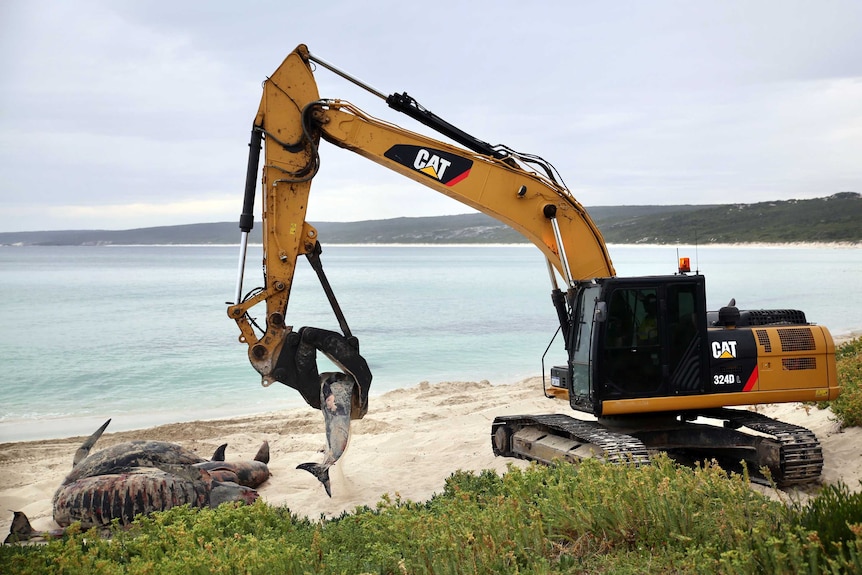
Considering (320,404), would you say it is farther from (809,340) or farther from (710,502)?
(809,340)

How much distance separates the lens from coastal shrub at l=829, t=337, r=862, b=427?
10.5 metres

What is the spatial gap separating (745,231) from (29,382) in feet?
383

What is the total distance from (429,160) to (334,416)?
301cm

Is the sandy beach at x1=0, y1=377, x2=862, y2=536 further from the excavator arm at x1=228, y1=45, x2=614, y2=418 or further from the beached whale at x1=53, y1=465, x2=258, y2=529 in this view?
the excavator arm at x1=228, y1=45, x2=614, y2=418

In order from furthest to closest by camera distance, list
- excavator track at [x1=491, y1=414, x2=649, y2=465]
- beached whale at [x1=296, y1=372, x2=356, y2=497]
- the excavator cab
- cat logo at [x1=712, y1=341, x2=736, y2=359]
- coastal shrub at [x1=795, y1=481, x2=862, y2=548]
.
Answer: cat logo at [x1=712, y1=341, x2=736, y2=359] → the excavator cab → beached whale at [x1=296, y1=372, x2=356, y2=497] → excavator track at [x1=491, y1=414, x2=649, y2=465] → coastal shrub at [x1=795, y1=481, x2=862, y2=548]

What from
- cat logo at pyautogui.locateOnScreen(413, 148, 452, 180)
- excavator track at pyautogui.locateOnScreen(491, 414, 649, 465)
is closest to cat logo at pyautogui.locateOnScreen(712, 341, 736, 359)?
excavator track at pyautogui.locateOnScreen(491, 414, 649, 465)

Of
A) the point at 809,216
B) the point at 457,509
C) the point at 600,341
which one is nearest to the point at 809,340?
the point at 600,341

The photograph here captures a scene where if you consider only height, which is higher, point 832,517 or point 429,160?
point 429,160

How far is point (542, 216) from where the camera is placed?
9.60m

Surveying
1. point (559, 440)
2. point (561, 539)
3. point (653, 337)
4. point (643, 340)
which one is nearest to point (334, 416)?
point (559, 440)

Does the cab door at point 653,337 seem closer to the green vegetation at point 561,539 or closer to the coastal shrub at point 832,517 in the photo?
the green vegetation at point 561,539

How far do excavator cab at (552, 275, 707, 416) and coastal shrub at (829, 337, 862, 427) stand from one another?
8.05 ft

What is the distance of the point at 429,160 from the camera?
30.9 feet

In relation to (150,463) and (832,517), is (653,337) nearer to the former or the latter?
(832,517)
